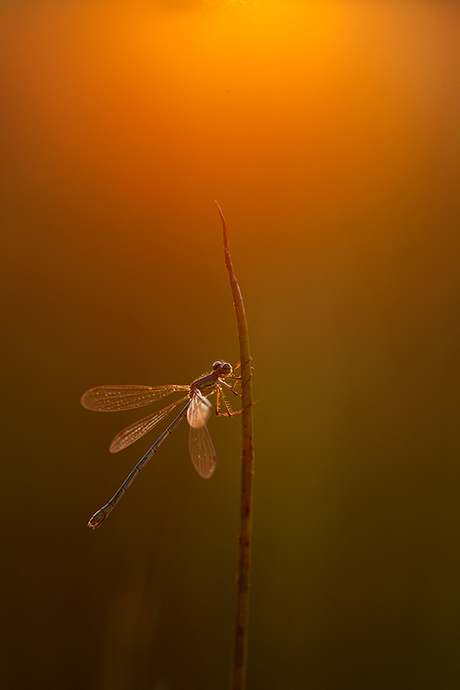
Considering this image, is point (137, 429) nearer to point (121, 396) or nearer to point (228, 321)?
point (121, 396)

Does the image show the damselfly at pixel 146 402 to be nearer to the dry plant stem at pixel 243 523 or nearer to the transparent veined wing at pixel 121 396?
the transparent veined wing at pixel 121 396

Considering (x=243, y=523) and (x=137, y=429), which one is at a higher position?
(x=137, y=429)

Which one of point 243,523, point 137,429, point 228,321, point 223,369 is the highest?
point 228,321

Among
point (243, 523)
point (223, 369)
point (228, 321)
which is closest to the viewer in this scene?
point (243, 523)

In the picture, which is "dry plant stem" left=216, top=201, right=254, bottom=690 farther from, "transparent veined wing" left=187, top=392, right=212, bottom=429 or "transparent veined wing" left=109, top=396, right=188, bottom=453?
"transparent veined wing" left=109, top=396, right=188, bottom=453

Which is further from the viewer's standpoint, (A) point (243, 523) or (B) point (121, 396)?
(B) point (121, 396)

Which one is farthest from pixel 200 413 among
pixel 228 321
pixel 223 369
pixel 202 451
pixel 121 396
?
pixel 228 321

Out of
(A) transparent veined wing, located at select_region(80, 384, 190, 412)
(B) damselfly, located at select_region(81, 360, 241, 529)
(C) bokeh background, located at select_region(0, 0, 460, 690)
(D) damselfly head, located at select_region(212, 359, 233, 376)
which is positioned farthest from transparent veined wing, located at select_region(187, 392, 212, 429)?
(C) bokeh background, located at select_region(0, 0, 460, 690)

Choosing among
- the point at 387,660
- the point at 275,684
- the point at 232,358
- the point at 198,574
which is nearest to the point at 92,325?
the point at 232,358
